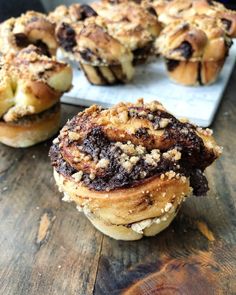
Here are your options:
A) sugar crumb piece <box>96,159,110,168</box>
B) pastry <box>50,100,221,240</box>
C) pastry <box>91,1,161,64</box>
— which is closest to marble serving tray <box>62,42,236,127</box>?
pastry <box>91,1,161,64</box>

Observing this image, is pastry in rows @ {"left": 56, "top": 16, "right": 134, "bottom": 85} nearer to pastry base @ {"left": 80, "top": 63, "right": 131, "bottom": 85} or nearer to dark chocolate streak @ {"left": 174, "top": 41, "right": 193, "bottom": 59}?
pastry base @ {"left": 80, "top": 63, "right": 131, "bottom": 85}

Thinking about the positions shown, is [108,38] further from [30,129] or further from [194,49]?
[30,129]

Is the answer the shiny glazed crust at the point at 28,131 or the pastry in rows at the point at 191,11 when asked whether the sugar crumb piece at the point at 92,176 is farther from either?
the pastry in rows at the point at 191,11

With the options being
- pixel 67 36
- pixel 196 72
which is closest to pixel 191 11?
pixel 196 72

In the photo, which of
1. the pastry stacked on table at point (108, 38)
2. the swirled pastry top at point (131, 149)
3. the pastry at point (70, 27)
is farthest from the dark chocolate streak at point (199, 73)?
the swirled pastry top at point (131, 149)

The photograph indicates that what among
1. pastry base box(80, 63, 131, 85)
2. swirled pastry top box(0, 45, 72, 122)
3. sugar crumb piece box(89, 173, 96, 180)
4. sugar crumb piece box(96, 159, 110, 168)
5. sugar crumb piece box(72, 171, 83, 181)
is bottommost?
pastry base box(80, 63, 131, 85)
